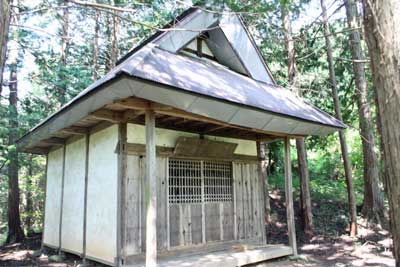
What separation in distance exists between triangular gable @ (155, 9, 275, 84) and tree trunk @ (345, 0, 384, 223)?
3484 millimetres

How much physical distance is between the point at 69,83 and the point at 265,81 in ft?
20.1

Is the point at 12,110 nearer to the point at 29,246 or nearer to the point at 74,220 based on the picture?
the point at 29,246

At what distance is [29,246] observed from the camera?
9.98m

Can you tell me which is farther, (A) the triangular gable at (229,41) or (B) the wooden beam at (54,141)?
(B) the wooden beam at (54,141)

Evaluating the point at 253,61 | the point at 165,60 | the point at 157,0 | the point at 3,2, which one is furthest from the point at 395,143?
the point at 157,0

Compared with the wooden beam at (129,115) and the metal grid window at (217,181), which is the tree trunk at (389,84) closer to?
the wooden beam at (129,115)

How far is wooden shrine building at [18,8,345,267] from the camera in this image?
5012mm

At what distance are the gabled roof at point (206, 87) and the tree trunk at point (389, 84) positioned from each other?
2.68m

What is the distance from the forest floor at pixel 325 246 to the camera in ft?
23.3

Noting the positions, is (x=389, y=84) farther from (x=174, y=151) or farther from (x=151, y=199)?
(x=174, y=151)

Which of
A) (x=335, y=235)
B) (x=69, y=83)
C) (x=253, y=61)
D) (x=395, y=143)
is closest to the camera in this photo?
(x=395, y=143)

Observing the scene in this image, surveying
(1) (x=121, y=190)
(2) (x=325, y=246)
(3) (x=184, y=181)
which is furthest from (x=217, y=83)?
(2) (x=325, y=246)

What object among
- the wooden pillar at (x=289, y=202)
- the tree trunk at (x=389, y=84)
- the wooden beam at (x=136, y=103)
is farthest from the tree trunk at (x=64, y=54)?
the tree trunk at (x=389, y=84)

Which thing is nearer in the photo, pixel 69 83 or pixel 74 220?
pixel 74 220
